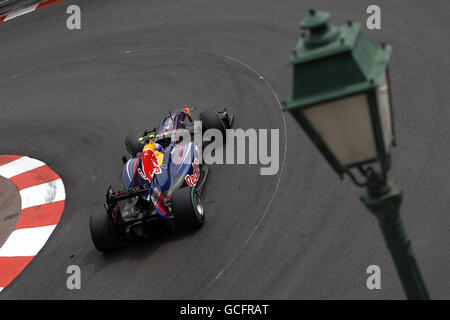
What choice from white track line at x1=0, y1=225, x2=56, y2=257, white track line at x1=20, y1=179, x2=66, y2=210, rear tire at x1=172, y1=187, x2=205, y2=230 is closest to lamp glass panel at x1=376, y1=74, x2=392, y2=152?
rear tire at x1=172, y1=187, x2=205, y2=230

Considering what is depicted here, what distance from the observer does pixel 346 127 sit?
92.4 inches

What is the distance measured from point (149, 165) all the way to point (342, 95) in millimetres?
5818

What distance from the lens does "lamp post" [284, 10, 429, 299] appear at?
7.36ft

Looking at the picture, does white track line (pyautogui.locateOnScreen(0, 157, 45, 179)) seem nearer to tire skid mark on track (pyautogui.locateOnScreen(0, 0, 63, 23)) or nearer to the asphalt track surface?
the asphalt track surface

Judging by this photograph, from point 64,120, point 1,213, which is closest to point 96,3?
point 64,120

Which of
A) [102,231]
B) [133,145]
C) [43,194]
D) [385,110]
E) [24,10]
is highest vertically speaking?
[24,10]

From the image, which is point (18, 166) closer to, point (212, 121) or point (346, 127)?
point (212, 121)

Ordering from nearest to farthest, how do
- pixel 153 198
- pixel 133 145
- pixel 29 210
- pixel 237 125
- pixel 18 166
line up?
pixel 153 198
pixel 29 210
pixel 133 145
pixel 237 125
pixel 18 166

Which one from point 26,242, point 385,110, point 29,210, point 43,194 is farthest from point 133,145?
point 385,110

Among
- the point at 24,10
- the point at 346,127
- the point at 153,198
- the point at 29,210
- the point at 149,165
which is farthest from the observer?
the point at 24,10

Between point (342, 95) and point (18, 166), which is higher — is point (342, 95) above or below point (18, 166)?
below

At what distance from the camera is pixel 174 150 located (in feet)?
28.0

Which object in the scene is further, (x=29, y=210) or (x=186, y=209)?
(x=29, y=210)
